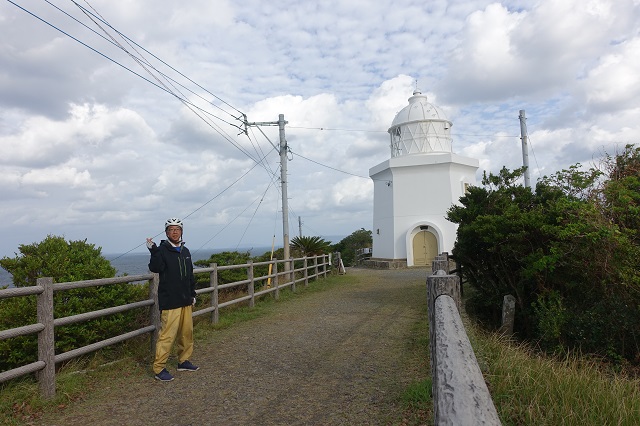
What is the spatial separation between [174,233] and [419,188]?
62.9 ft

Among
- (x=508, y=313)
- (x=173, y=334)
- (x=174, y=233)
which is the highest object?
(x=174, y=233)

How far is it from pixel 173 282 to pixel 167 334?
55cm

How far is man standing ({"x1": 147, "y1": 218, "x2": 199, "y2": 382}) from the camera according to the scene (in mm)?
4984

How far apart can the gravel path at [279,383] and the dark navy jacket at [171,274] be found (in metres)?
0.83

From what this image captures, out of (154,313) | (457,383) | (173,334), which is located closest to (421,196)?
(154,313)

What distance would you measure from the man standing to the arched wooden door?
60.9 ft

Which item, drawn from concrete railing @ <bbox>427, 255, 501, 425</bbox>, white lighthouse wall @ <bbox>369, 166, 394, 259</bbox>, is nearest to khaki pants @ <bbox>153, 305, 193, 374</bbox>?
concrete railing @ <bbox>427, 255, 501, 425</bbox>

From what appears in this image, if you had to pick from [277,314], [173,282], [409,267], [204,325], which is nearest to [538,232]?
[277,314]

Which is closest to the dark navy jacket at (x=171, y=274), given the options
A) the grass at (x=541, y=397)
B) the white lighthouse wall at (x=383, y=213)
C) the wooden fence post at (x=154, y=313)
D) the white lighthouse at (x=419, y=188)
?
the wooden fence post at (x=154, y=313)

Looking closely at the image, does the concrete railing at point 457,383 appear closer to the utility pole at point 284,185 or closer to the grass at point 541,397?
the grass at point 541,397

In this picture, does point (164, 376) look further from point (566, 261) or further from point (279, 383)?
point (566, 261)

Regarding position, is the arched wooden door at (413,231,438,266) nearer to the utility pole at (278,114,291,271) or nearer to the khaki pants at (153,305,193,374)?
the utility pole at (278,114,291,271)

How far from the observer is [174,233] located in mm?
5219

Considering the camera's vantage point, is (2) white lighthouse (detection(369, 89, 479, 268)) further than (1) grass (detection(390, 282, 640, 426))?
Yes
